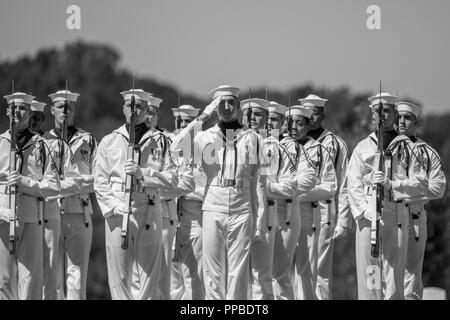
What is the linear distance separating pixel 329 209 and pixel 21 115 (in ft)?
20.6

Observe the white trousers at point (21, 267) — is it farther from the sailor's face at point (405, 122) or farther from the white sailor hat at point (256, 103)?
the sailor's face at point (405, 122)

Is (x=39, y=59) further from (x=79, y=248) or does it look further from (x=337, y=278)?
(x=79, y=248)

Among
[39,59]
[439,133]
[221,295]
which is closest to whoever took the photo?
[221,295]

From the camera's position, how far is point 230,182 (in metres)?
23.5

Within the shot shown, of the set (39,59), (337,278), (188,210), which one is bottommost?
(337,278)

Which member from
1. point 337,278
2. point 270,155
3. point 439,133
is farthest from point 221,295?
point 439,133

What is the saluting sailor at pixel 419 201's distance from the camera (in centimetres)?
2577

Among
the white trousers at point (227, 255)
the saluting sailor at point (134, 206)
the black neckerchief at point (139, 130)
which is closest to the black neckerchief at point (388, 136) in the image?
the white trousers at point (227, 255)

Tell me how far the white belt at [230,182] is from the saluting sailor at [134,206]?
2.32 ft

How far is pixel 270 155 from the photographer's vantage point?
2534 centimetres

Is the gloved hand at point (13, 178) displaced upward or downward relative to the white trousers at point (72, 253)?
upward

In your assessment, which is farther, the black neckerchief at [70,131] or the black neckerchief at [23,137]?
the black neckerchief at [70,131]
